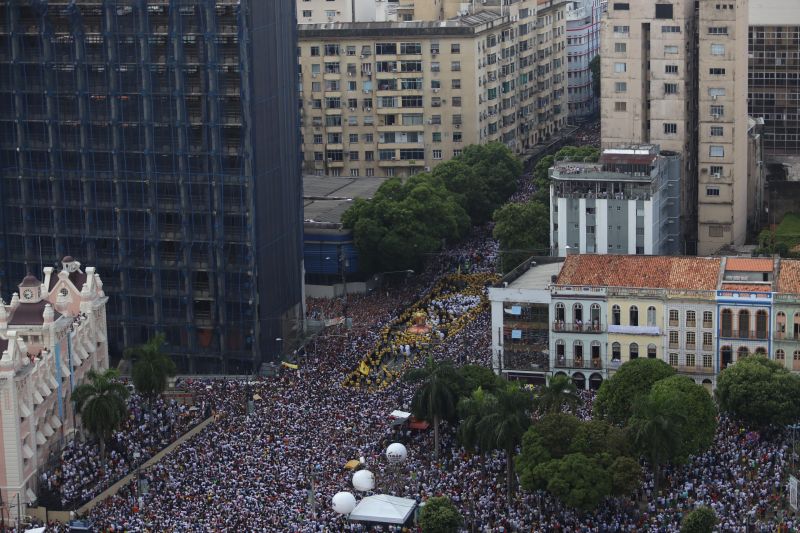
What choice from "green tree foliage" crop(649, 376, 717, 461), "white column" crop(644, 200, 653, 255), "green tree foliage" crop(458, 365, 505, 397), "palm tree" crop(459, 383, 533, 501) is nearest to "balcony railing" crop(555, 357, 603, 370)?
"green tree foliage" crop(458, 365, 505, 397)

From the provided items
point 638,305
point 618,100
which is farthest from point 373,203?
point 638,305

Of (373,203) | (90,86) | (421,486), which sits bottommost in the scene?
(421,486)

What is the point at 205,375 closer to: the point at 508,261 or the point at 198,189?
the point at 198,189

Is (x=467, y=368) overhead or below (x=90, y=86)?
below

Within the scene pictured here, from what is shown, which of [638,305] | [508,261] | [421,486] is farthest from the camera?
[508,261]

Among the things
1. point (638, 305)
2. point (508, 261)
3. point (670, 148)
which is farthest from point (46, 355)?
point (670, 148)

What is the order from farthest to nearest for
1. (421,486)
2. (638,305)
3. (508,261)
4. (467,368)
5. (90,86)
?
(508,261)
(90,86)
(638,305)
(467,368)
(421,486)

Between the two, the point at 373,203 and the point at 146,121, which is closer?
the point at 146,121
